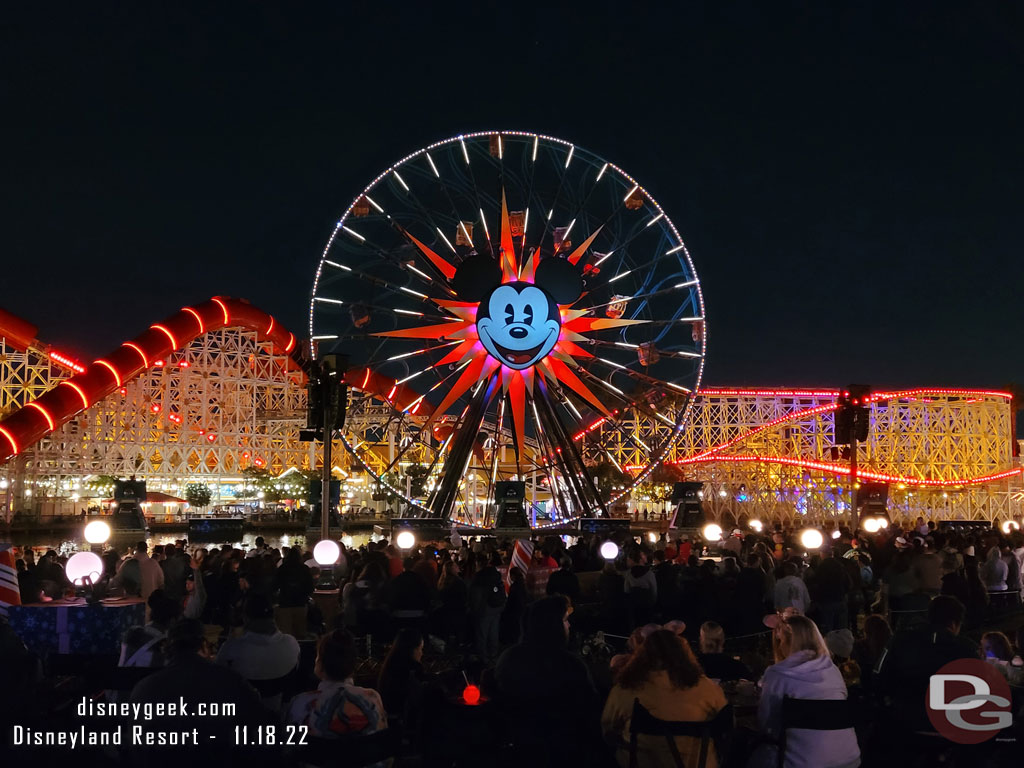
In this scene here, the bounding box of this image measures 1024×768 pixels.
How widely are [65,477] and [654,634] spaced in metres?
59.8

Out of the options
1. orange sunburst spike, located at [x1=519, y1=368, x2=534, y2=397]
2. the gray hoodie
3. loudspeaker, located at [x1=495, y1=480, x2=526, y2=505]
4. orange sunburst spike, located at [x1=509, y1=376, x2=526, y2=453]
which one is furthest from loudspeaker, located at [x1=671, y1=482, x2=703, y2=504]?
the gray hoodie

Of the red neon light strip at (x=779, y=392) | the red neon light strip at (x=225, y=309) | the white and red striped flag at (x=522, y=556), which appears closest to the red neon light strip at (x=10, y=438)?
the red neon light strip at (x=225, y=309)

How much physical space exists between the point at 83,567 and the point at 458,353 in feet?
57.8

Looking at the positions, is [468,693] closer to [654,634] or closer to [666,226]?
[654,634]

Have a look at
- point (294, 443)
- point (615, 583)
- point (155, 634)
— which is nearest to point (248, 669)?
point (155, 634)

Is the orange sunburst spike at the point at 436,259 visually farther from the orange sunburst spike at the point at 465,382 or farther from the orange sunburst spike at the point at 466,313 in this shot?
the orange sunburst spike at the point at 465,382

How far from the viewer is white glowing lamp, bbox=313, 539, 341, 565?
13.6 m

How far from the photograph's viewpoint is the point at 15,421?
137 feet

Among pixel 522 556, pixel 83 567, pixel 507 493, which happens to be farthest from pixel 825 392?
pixel 83 567

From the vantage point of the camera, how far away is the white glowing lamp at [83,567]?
11953mm

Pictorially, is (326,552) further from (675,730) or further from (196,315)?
(196,315)

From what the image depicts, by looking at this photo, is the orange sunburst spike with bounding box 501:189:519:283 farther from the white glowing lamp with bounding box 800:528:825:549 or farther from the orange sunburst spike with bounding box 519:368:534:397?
the white glowing lamp with bounding box 800:528:825:549

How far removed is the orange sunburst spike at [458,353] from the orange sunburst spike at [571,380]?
2.53 meters

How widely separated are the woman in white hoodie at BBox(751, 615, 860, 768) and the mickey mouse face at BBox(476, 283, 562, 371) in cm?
2263
